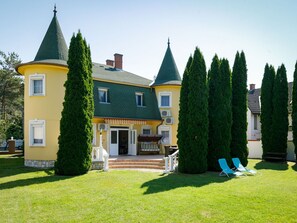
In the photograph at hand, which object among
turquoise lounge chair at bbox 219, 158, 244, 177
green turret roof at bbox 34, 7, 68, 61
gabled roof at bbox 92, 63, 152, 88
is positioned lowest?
turquoise lounge chair at bbox 219, 158, 244, 177

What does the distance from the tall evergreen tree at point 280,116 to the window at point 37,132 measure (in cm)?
2139

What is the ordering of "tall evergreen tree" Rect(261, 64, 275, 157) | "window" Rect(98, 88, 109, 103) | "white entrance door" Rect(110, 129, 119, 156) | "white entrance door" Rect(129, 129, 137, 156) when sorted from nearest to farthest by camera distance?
"window" Rect(98, 88, 109, 103) → "white entrance door" Rect(110, 129, 119, 156) → "white entrance door" Rect(129, 129, 137, 156) → "tall evergreen tree" Rect(261, 64, 275, 157)

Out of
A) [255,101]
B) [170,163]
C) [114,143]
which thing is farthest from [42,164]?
[255,101]

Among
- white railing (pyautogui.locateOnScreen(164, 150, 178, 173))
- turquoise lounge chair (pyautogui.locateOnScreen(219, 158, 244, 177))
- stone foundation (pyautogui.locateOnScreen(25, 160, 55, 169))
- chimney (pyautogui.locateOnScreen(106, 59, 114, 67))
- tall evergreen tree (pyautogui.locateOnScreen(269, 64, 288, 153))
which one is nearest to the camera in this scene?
turquoise lounge chair (pyautogui.locateOnScreen(219, 158, 244, 177))

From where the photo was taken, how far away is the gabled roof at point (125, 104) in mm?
25906

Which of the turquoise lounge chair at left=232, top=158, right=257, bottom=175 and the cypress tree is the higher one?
the cypress tree

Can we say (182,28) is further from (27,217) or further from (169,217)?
(27,217)

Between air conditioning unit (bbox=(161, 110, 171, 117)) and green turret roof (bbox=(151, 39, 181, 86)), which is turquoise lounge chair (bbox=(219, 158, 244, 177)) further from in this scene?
green turret roof (bbox=(151, 39, 181, 86))

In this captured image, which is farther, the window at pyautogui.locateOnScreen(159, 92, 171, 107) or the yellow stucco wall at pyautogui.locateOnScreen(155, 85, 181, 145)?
the window at pyautogui.locateOnScreen(159, 92, 171, 107)

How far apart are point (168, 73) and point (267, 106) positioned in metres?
11.0

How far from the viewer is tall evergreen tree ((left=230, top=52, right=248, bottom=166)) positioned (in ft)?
69.2

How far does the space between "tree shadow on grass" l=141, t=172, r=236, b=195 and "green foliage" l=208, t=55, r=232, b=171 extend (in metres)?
2.67

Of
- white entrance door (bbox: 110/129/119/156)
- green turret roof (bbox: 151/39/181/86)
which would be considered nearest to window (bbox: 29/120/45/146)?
white entrance door (bbox: 110/129/119/156)

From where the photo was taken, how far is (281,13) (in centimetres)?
1500
